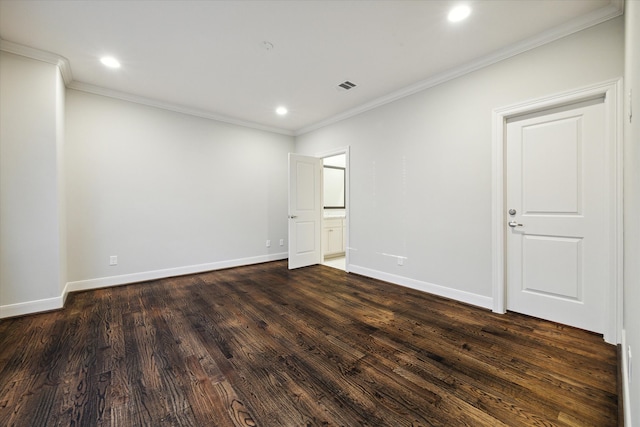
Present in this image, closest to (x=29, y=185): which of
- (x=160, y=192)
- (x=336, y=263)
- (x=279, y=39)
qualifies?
(x=160, y=192)

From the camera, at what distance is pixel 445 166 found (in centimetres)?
311

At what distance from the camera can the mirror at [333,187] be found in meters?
6.06

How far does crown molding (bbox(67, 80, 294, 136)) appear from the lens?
3408 millimetres

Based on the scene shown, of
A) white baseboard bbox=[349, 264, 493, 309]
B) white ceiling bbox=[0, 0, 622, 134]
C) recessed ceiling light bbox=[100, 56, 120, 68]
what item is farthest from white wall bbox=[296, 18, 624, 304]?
recessed ceiling light bbox=[100, 56, 120, 68]

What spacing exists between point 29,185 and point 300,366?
3259 mm

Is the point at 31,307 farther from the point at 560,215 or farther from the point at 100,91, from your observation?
the point at 560,215

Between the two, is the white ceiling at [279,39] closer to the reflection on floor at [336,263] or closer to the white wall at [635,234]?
the white wall at [635,234]

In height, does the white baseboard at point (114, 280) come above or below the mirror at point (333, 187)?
below

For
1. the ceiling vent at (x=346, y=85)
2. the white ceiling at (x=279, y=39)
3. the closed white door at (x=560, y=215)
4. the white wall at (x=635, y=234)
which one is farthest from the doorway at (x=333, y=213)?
the white wall at (x=635, y=234)

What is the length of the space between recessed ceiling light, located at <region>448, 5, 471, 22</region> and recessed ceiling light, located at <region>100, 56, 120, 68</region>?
335 centimetres

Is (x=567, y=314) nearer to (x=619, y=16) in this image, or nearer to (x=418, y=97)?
(x=619, y=16)

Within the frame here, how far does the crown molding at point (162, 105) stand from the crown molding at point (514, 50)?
6.95ft

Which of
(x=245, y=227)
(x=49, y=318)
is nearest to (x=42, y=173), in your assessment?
(x=49, y=318)

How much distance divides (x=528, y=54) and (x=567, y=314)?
2.44 meters
